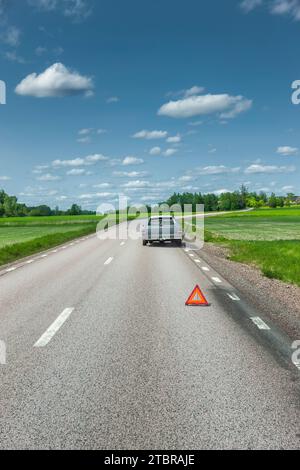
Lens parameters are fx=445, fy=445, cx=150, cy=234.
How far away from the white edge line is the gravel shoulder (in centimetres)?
332

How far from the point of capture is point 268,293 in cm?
952

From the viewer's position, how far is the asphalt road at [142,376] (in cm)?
342

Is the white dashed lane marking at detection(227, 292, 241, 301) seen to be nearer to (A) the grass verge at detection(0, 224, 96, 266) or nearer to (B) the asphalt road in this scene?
(B) the asphalt road

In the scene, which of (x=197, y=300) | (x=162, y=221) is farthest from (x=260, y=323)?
(x=162, y=221)

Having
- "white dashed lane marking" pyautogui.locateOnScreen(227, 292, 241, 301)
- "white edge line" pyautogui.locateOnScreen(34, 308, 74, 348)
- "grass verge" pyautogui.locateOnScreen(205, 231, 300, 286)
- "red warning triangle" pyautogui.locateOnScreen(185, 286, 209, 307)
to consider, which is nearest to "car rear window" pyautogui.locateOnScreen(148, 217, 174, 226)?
"grass verge" pyautogui.locateOnScreen(205, 231, 300, 286)

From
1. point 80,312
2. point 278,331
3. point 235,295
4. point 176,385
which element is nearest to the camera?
point 176,385

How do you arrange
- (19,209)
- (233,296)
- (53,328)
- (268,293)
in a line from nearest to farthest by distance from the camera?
(53,328) < (233,296) < (268,293) < (19,209)

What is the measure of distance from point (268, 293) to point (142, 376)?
18.2 feet

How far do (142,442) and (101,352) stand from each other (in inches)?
88.5

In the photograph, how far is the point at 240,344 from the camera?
5742 millimetres

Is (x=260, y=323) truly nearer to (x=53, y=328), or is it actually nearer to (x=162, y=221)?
(x=53, y=328)

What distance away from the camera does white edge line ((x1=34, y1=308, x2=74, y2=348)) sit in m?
5.88
